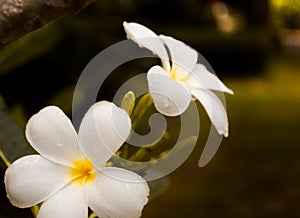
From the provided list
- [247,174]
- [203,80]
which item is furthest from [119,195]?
[247,174]

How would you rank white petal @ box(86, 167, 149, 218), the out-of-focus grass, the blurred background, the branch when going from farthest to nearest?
the out-of-focus grass < the blurred background < the branch < white petal @ box(86, 167, 149, 218)

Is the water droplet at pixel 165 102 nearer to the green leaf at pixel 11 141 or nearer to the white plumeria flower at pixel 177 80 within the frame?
the white plumeria flower at pixel 177 80

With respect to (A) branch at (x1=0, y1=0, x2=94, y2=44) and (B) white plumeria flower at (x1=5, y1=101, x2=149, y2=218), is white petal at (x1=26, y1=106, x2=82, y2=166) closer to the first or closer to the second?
(B) white plumeria flower at (x1=5, y1=101, x2=149, y2=218)

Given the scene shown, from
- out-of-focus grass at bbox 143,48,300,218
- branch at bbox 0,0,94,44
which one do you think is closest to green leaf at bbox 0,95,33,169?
branch at bbox 0,0,94,44

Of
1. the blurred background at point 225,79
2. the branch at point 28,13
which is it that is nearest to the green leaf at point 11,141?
the blurred background at point 225,79

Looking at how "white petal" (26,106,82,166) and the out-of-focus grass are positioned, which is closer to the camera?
"white petal" (26,106,82,166)

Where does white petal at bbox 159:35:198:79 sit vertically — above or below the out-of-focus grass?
above

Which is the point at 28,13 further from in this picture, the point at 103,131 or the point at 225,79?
the point at 225,79
